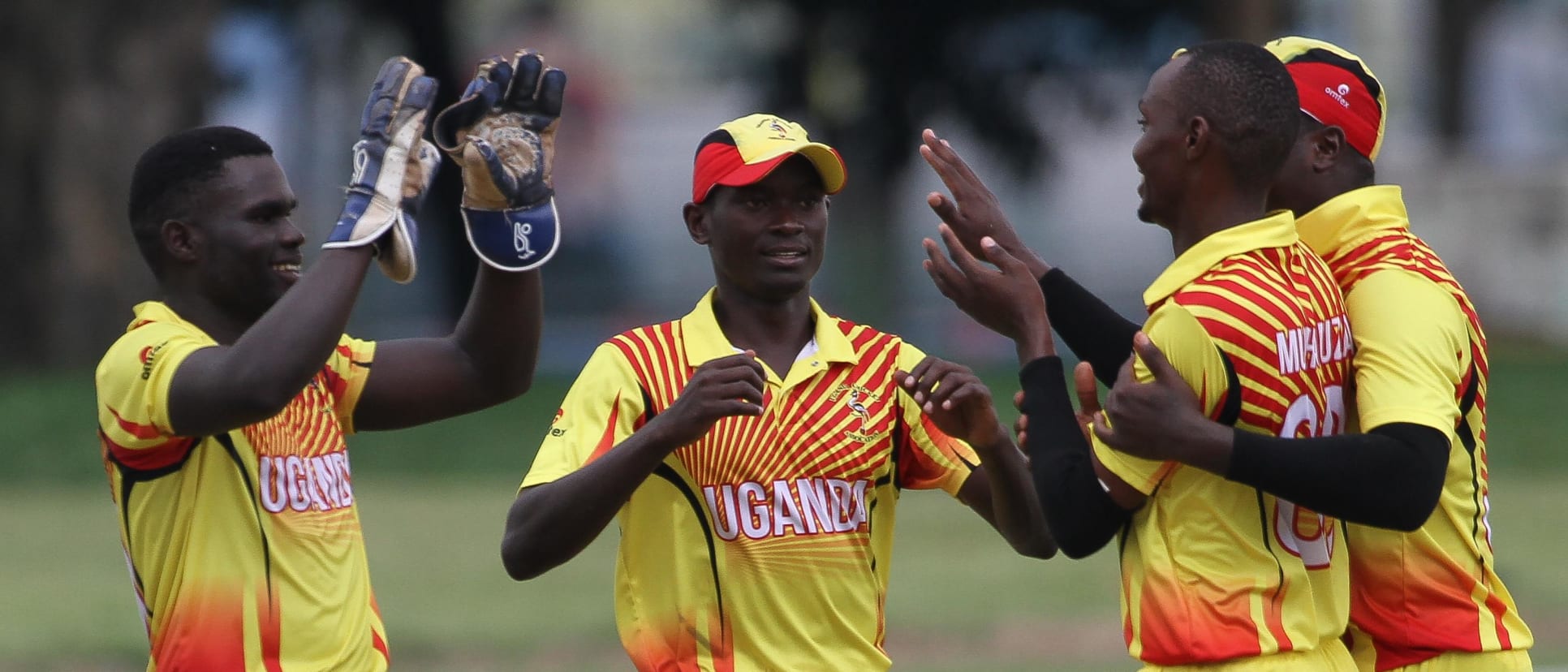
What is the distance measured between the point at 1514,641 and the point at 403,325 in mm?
32294

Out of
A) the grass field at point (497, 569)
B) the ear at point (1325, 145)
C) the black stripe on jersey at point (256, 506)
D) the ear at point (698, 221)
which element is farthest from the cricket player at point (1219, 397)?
the grass field at point (497, 569)

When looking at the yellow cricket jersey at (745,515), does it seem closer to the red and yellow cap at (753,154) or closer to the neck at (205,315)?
the red and yellow cap at (753,154)

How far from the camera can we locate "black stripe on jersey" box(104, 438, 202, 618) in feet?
15.0

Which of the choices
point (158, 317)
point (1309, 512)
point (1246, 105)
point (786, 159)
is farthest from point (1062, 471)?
point (158, 317)

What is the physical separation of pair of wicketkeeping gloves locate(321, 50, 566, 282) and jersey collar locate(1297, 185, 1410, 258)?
168 centimetres

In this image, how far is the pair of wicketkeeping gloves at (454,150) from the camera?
4.40m

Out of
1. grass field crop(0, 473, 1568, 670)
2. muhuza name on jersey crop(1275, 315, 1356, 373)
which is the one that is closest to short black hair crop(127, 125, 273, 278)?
muhuza name on jersey crop(1275, 315, 1356, 373)

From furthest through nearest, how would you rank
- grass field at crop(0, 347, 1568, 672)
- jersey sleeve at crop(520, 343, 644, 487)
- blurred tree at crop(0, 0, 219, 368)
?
blurred tree at crop(0, 0, 219, 368)
grass field at crop(0, 347, 1568, 672)
jersey sleeve at crop(520, 343, 644, 487)

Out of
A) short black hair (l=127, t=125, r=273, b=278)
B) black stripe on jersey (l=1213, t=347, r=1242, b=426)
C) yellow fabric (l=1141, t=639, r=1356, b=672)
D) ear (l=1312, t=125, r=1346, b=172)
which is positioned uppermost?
short black hair (l=127, t=125, r=273, b=278)

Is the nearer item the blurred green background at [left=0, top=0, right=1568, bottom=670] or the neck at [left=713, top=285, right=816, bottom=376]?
the neck at [left=713, top=285, right=816, bottom=376]

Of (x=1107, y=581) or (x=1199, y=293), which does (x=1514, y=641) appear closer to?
(x=1199, y=293)

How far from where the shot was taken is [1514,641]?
14.8ft

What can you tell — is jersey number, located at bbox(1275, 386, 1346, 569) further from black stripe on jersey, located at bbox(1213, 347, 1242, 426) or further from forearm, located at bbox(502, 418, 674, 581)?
forearm, located at bbox(502, 418, 674, 581)

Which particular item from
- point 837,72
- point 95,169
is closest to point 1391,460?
point 95,169
